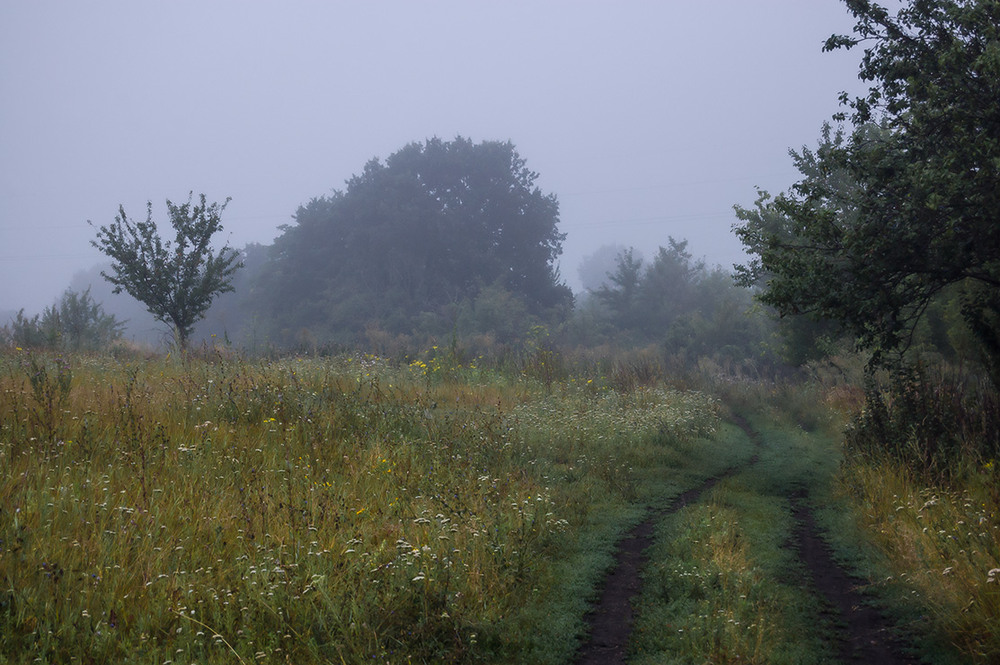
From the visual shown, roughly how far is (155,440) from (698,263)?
5524 cm

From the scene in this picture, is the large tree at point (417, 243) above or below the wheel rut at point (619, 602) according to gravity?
above

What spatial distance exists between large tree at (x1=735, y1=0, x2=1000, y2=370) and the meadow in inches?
90.8

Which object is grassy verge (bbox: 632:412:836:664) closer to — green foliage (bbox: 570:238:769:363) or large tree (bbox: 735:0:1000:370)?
large tree (bbox: 735:0:1000:370)

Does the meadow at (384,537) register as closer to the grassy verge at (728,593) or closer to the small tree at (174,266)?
the grassy verge at (728,593)

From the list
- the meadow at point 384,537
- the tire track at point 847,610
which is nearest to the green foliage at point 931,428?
the meadow at point 384,537

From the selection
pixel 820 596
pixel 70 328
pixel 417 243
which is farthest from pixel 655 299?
pixel 820 596

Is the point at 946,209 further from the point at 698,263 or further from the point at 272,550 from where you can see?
the point at 698,263

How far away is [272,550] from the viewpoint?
5215 millimetres

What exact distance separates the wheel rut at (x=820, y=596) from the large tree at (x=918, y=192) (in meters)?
3.19

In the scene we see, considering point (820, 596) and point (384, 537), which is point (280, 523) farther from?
point (820, 596)

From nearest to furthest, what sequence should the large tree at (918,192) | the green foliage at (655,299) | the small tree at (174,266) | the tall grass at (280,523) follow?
1. the tall grass at (280,523)
2. the large tree at (918,192)
3. the small tree at (174,266)
4. the green foliage at (655,299)

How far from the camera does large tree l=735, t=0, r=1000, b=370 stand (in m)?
7.84

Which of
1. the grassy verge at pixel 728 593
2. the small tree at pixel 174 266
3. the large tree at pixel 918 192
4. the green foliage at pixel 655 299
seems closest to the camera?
the grassy verge at pixel 728 593

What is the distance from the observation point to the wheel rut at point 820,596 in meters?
4.79
